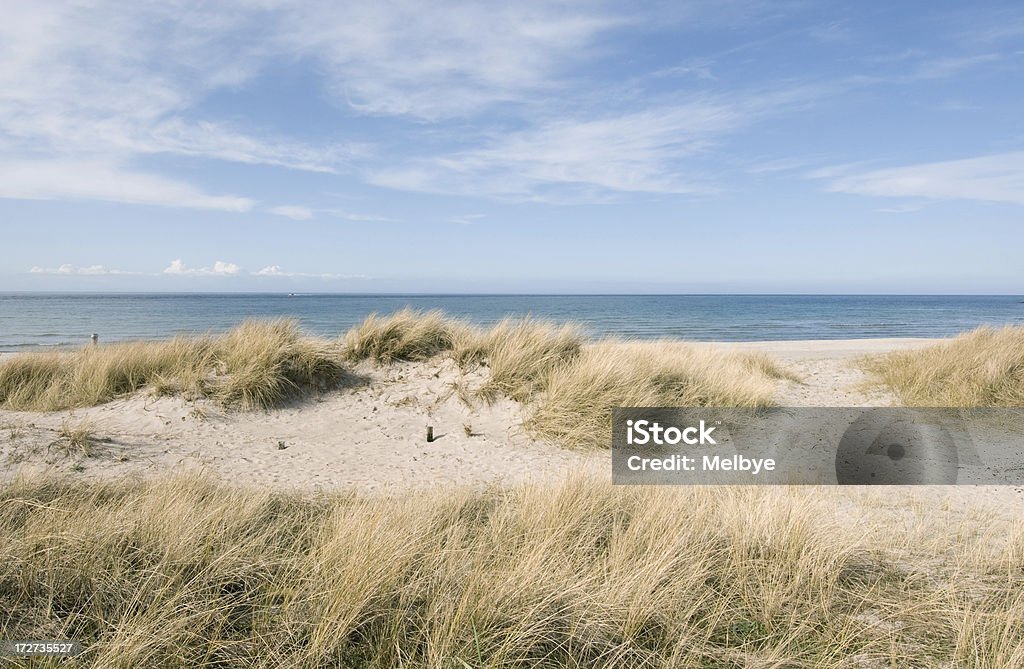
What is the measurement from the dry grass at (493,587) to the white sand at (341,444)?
1.39 m

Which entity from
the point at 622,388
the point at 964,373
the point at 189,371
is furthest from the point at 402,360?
the point at 964,373

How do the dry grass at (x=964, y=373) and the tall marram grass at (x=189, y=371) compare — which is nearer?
the tall marram grass at (x=189, y=371)

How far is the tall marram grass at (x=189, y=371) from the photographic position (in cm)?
793

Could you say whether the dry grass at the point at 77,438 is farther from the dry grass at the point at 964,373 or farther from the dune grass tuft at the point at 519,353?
the dry grass at the point at 964,373

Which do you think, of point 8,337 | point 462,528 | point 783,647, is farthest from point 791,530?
point 8,337

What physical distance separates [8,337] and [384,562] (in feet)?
92.0

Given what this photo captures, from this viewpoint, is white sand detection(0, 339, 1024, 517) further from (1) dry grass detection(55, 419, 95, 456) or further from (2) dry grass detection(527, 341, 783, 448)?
(2) dry grass detection(527, 341, 783, 448)

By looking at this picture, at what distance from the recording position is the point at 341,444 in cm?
709

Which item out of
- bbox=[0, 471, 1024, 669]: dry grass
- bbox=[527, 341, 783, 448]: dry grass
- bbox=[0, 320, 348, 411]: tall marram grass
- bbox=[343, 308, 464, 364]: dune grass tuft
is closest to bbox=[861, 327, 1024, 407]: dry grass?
bbox=[527, 341, 783, 448]: dry grass

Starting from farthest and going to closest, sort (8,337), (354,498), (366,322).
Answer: (8,337), (366,322), (354,498)

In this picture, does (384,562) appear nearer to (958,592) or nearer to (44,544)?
(44,544)

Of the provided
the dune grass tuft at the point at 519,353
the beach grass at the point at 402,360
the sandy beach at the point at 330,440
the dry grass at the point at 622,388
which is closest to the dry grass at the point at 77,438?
the sandy beach at the point at 330,440

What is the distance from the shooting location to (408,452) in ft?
22.6

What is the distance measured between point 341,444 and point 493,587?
4343mm
